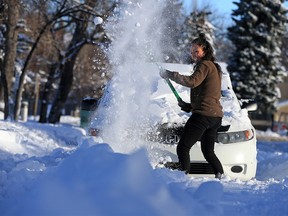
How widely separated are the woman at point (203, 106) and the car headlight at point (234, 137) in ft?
1.82

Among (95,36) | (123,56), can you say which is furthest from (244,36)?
(123,56)

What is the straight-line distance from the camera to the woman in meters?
5.20

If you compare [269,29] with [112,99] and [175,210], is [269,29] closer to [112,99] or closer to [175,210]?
[112,99]

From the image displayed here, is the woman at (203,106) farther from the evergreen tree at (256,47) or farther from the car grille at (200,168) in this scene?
the evergreen tree at (256,47)

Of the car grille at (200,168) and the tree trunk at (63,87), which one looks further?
the tree trunk at (63,87)

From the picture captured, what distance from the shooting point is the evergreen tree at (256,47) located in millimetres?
33562

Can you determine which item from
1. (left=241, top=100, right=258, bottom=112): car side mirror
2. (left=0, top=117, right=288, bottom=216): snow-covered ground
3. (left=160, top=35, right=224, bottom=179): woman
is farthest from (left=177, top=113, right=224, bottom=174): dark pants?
(left=241, top=100, right=258, bottom=112): car side mirror

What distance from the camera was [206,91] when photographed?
5246 mm

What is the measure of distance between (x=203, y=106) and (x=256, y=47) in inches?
1165

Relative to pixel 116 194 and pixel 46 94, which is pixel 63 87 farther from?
pixel 116 194

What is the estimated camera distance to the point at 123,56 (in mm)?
7223

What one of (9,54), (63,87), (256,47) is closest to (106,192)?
(9,54)

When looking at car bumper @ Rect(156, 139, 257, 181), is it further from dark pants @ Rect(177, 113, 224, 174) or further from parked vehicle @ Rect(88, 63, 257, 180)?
dark pants @ Rect(177, 113, 224, 174)

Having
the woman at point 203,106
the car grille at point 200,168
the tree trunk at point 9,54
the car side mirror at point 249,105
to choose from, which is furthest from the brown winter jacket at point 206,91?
the tree trunk at point 9,54
